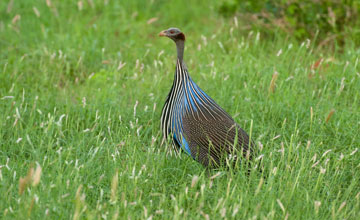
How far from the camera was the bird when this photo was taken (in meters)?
4.36

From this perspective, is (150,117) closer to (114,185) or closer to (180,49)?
(180,49)

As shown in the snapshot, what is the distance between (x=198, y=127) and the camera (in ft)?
14.6

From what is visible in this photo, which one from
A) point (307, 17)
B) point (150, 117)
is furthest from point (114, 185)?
point (307, 17)

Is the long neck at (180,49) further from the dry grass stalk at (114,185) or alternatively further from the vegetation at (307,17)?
the vegetation at (307,17)

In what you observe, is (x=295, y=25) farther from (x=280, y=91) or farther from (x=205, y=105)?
(x=205, y=105)

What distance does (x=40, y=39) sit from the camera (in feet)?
24.1

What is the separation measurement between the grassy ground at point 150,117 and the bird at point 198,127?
0.40 feet

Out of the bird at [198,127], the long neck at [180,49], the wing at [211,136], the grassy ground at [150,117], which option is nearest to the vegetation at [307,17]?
the grassy ground at [150,117]

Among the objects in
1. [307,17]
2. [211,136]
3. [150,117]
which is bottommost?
[150,117]

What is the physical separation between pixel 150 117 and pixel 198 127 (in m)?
1.01

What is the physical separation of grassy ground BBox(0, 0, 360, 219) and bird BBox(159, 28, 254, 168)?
0.12 meters

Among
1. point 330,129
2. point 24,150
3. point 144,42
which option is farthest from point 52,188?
point 144,42

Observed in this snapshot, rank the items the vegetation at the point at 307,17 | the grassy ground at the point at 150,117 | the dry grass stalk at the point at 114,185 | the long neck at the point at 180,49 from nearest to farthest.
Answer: the dry grass stalk at the point at 114,185, the grassy ground at the point at 150,117, the long neck at the point at 180,49, the vegetation at the point at 307,17

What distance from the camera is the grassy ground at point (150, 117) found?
12.3 ft
